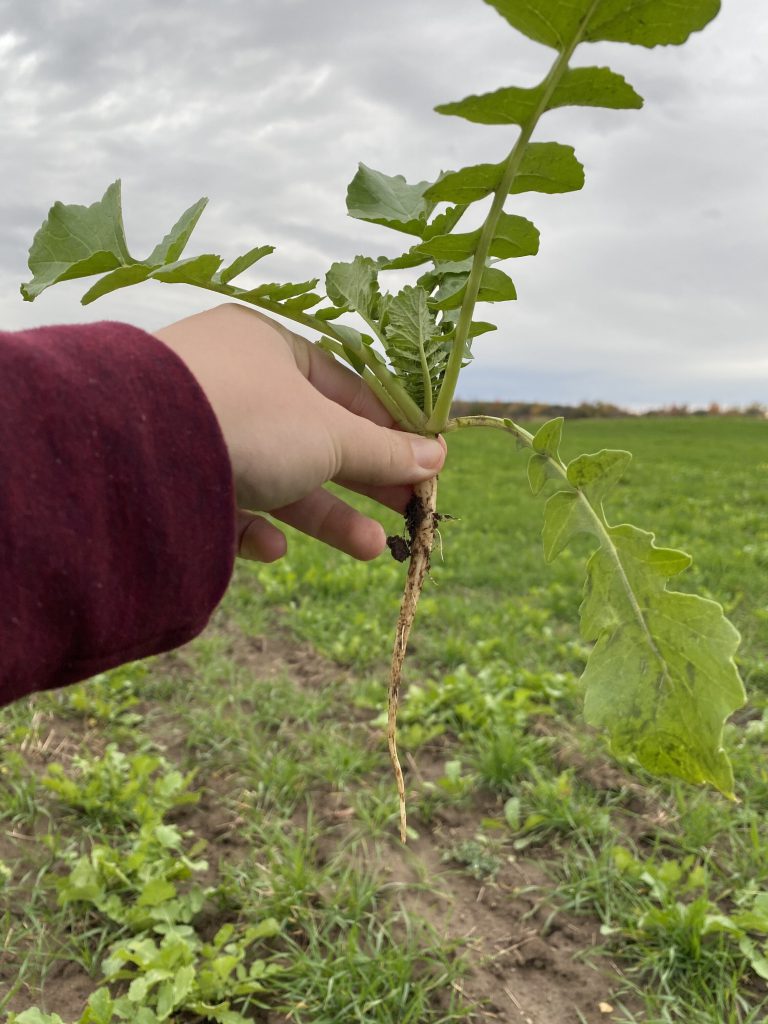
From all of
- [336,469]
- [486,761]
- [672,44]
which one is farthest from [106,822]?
[672,44]

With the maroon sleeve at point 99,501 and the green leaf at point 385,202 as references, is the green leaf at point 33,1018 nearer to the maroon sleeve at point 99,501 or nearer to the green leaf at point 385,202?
the maroon sleeve at point 99,501

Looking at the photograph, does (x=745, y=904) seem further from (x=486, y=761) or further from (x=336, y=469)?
(x=336, y=469)

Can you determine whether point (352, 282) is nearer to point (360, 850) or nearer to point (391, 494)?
point (391, 494)

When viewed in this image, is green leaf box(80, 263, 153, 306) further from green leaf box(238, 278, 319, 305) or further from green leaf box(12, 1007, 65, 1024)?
green leaf box(12, 1007, 65, 1024)

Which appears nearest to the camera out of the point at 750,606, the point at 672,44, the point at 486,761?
the point at 672,44

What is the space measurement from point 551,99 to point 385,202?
1.72 ft

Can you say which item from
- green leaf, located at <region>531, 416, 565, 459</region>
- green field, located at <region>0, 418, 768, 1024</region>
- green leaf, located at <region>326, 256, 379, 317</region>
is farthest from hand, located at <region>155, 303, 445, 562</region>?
green field, located at <region>0, 418, 768, 1024</region>

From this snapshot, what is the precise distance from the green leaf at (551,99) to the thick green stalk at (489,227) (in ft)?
0.03

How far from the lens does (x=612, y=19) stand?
1.14 meters

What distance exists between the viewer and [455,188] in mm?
1300

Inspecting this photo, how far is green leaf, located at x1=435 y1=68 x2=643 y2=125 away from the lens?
1.17 m

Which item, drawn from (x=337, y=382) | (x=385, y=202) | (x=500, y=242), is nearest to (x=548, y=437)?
(x=500, y=242)

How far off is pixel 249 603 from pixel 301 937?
273cm

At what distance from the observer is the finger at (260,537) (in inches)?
74.6
